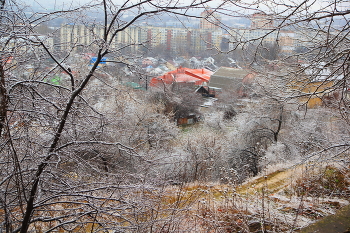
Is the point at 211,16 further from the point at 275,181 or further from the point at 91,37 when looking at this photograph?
the point at 275,181

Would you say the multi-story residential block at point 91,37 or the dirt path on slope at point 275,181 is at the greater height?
the multi-story residential block at point 91,37

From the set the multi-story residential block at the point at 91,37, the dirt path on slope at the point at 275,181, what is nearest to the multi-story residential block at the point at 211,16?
the multi-story residential block at the point at 91,37

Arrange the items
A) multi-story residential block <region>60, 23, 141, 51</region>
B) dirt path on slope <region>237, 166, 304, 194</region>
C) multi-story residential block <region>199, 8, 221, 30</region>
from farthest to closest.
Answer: dirt path on slope <region>237, 166, 304, 194</region> < multi-story residential block <region>60, 23, 141, 51</region> < multi-story residential block <region>199, 8, 221, 30</region>

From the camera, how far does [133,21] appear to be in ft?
9.36

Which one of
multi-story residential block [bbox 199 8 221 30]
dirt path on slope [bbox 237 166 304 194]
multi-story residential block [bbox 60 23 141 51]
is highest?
multi-story residential block [bbox 199 8 221 30]

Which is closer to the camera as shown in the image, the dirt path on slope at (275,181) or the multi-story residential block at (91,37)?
the multi-story residential block at (91,37)

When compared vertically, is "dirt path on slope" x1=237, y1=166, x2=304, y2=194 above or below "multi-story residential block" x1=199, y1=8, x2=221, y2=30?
below

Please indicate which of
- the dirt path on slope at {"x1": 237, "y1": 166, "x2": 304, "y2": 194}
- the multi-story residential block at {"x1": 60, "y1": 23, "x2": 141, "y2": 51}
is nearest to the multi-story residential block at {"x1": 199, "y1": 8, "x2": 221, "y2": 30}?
the multi-story residential block at {"x1": 60, "y1": 23, "x2": 141, "y2": 51}

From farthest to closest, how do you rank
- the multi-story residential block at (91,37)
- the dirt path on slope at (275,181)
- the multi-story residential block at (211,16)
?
the dirt path on slope at (275,181), the multi-story residential block at (91,37), the multi-story residential block at (211,16)

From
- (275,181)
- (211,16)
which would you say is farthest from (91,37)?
(275,181)

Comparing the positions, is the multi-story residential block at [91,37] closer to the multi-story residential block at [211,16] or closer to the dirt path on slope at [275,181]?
the multi-story residential block at [211,16]

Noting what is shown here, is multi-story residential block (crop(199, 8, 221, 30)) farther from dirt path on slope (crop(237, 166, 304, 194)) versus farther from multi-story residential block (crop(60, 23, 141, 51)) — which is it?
dirt path on slope (crop(237, 166, 304, 194))

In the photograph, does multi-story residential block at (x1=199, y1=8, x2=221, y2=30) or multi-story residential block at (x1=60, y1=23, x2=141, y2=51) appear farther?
multi-story residential block at (x1=60, y1=23, x2=141, y2=51)

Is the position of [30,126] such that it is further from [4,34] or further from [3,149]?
[4,34]
